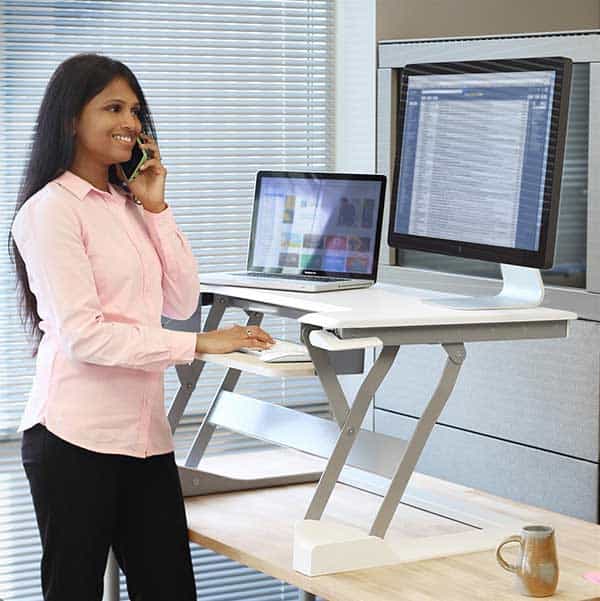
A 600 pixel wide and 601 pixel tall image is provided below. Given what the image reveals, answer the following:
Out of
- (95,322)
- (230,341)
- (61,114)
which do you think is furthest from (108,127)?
(230,341)

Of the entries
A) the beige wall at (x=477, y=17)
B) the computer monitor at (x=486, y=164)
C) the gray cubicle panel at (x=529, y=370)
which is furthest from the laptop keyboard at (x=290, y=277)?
the beige wall at (x=477, y=17)

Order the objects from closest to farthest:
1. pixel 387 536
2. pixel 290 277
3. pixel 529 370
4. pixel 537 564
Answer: pixel 537 564
pixel 387 536
pixel 290 277
pixel 529 370

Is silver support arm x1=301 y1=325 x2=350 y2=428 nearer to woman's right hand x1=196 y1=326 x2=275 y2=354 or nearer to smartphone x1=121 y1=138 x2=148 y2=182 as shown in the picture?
woman's right hand x1=196 y1=326 x2=275 y2=354

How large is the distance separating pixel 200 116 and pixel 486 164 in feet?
4.53

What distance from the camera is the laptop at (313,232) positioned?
300 centimetres

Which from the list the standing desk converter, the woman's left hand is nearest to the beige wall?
the standing desk converter

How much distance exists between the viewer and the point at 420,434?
2561 mm

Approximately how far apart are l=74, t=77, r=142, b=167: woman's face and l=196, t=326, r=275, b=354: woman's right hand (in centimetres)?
41

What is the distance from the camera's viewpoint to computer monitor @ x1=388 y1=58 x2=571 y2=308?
8.29ft

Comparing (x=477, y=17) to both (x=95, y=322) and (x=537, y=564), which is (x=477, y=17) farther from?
(x=537, y=564)

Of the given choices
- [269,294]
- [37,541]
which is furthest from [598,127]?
[37,541]

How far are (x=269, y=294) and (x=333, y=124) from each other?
1285 millimetres

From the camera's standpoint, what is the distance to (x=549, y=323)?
8.59 feet

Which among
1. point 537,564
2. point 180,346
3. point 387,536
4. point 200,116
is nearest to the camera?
point 537,564
